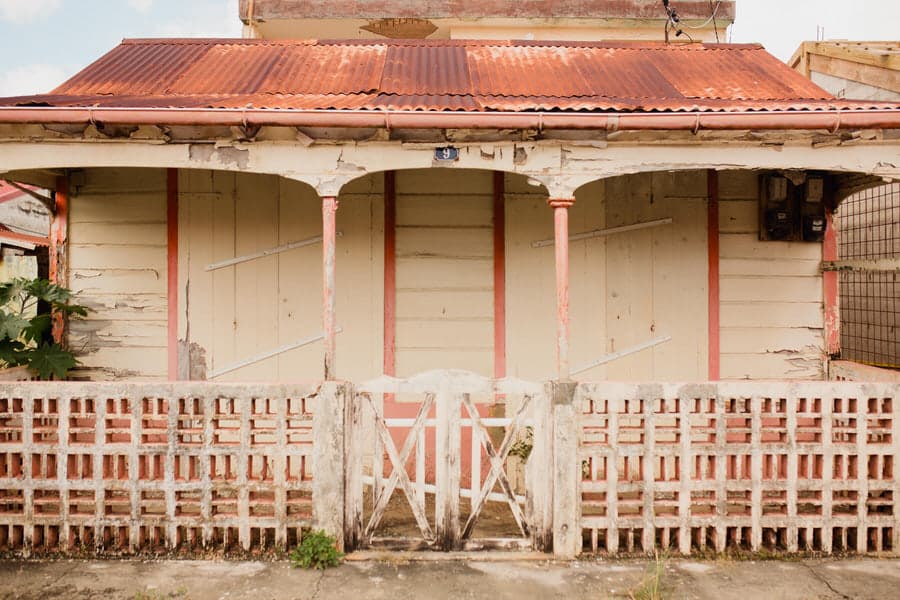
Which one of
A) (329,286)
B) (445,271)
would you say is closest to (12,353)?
(329,286)

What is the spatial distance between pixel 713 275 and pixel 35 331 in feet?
21.9

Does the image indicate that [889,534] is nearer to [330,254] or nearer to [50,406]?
[330,254]

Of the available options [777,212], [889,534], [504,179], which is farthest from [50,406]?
[777,212]

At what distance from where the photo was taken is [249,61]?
550 centimetres

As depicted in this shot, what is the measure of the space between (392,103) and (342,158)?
22.7 inches

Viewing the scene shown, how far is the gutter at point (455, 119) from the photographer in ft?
12.2

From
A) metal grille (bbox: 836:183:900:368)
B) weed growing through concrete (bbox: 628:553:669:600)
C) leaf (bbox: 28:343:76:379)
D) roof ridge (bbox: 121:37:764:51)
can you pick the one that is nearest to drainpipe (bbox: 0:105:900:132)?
leaf (bbox: 28:343:76:379)

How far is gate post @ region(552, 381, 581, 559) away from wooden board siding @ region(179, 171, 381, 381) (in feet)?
6.92

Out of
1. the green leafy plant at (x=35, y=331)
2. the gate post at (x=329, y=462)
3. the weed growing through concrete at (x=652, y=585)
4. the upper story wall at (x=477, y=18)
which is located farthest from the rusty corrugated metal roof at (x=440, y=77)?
the weed growing through concrete at (x=652, y=585)

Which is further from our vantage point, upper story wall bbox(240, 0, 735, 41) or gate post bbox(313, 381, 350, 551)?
upper story wall bbox(240, 0, 735, 41)

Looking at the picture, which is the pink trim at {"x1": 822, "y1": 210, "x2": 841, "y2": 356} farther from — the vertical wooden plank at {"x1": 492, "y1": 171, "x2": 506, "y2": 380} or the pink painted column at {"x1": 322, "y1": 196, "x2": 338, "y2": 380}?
the pink painted column at {"x1": 322, "y1": 196, "x2": 338, "y2": 380}

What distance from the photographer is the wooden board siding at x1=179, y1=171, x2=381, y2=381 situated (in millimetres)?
5191

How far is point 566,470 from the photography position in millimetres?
3730

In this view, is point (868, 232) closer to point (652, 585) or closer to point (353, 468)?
point (652, 585)
